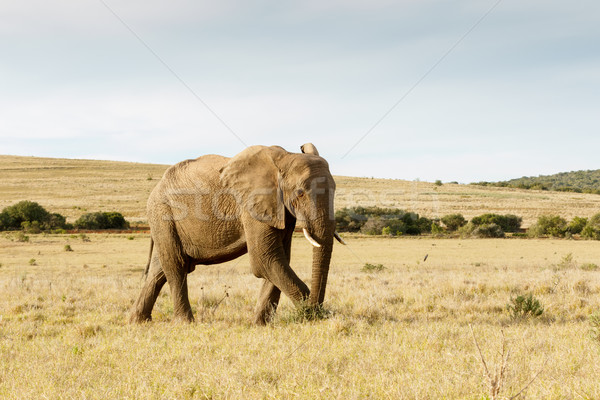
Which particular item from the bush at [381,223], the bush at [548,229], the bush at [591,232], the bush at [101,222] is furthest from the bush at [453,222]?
the bush at [101,222]

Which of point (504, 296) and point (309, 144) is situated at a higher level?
point (309, 144)

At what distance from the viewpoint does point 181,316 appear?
9.02 m

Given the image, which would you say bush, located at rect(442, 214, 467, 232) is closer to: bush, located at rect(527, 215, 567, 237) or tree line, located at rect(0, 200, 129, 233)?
bush, located at rect(527, 215, 567, 237)

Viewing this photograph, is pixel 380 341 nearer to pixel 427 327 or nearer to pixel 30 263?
pixel 427 327

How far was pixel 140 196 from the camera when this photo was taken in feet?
219

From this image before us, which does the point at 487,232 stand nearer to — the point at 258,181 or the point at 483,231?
the point at 483,231

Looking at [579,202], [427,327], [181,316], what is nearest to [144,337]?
[181,316]

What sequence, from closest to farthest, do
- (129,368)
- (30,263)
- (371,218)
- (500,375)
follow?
(500,375)
(129,368)
(30,263)
(371,218)

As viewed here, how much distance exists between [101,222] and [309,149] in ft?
129

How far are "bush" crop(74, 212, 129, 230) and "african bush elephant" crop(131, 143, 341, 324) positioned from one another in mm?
36892

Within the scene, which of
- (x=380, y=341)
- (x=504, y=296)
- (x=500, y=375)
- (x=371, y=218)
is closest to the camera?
(x=500, y=375)

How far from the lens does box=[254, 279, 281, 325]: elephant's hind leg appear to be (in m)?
8.57

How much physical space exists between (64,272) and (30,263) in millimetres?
4343

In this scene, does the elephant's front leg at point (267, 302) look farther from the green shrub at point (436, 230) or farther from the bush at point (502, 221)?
the bush at point (502, 221)
